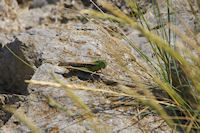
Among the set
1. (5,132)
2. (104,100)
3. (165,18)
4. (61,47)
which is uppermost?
(165,18)

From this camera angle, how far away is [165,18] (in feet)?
9.66

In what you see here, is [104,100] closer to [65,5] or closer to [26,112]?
[26,112]

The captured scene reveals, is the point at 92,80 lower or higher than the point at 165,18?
lower

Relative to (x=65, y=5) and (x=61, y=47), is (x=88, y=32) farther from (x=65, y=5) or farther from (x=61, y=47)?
(x=65, y=5)

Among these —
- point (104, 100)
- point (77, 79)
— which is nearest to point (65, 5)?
point (77, 79)

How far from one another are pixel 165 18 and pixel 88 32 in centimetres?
107

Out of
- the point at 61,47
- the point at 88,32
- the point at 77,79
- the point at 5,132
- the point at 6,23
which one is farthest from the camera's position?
the point at 6,23

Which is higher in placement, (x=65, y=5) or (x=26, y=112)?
(x=65, y=5)

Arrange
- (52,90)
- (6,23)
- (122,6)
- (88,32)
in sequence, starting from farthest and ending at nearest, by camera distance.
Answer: (6,23) → (122,6) → (88,32) → (52,90)

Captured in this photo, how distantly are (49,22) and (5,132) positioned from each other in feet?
8.37

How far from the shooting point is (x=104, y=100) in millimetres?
1794

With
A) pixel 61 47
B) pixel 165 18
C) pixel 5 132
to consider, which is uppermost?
pixel 165 18

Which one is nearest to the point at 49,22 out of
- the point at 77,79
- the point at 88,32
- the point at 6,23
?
the point at 6,23

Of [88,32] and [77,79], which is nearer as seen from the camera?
[77,79]
